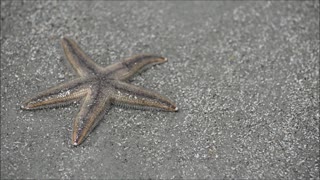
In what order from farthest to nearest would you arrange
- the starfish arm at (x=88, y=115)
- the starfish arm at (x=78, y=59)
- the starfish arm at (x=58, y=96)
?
the starfish arm at (x=78, y=59), the starfish arm at (x=58, y=96), the starfish arm at (x=88, y=115)

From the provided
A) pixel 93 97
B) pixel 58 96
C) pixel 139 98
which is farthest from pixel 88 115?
pixel 139 98

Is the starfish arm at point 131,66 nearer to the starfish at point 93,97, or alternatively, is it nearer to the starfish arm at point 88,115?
the starfish at point 93,97

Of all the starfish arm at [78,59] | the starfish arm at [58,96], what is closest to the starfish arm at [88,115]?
the starfish arm at [58,96]

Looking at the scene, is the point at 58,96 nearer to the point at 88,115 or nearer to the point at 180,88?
the point at 88,115

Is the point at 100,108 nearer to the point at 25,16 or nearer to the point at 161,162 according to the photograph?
the point at 161,162

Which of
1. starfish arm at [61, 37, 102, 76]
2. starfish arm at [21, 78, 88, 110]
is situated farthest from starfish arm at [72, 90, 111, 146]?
starfish arm at [61, 37, 102, 76]
